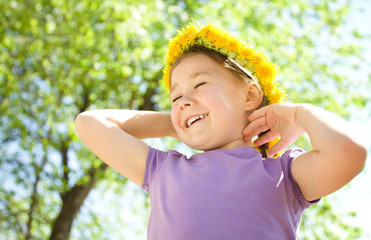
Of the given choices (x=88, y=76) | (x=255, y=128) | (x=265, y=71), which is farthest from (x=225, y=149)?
(x=88, y=76)

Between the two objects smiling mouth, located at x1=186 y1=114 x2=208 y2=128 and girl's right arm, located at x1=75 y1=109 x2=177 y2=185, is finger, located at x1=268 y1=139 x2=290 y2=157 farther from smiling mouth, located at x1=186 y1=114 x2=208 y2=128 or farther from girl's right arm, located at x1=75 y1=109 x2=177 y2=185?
girl's right arm, located at x1=75 y1=109 x2=177 y2=185

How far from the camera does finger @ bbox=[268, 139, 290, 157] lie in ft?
6.61

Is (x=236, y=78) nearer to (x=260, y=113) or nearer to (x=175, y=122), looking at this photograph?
(x=260, y=113)

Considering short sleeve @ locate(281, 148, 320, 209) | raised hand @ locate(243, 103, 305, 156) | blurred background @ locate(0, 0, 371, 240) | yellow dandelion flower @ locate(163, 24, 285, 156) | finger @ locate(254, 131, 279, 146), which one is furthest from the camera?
blurred background @ locate(0, 0, 371, 240)

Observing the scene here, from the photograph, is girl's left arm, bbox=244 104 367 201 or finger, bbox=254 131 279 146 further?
→ finger, bbox=254 131 279 146

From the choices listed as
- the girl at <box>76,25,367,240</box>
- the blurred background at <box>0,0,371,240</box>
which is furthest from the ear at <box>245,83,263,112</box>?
the blurred background at <box>0,0,371,240</box>

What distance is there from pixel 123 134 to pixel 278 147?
751 millimetres

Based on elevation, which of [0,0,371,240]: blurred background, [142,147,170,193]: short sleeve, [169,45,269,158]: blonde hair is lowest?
[142,147,170,193]: short sleeve

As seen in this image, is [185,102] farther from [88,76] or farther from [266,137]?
[88,76]

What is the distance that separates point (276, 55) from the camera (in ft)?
26.8

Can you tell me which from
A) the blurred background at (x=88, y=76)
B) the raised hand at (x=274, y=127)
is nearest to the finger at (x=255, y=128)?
the raised hand at (x=274, y=127)

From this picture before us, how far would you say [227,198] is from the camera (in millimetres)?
1670

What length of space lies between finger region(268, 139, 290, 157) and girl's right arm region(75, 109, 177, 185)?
1.94ft

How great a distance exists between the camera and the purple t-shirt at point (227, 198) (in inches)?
63.6
